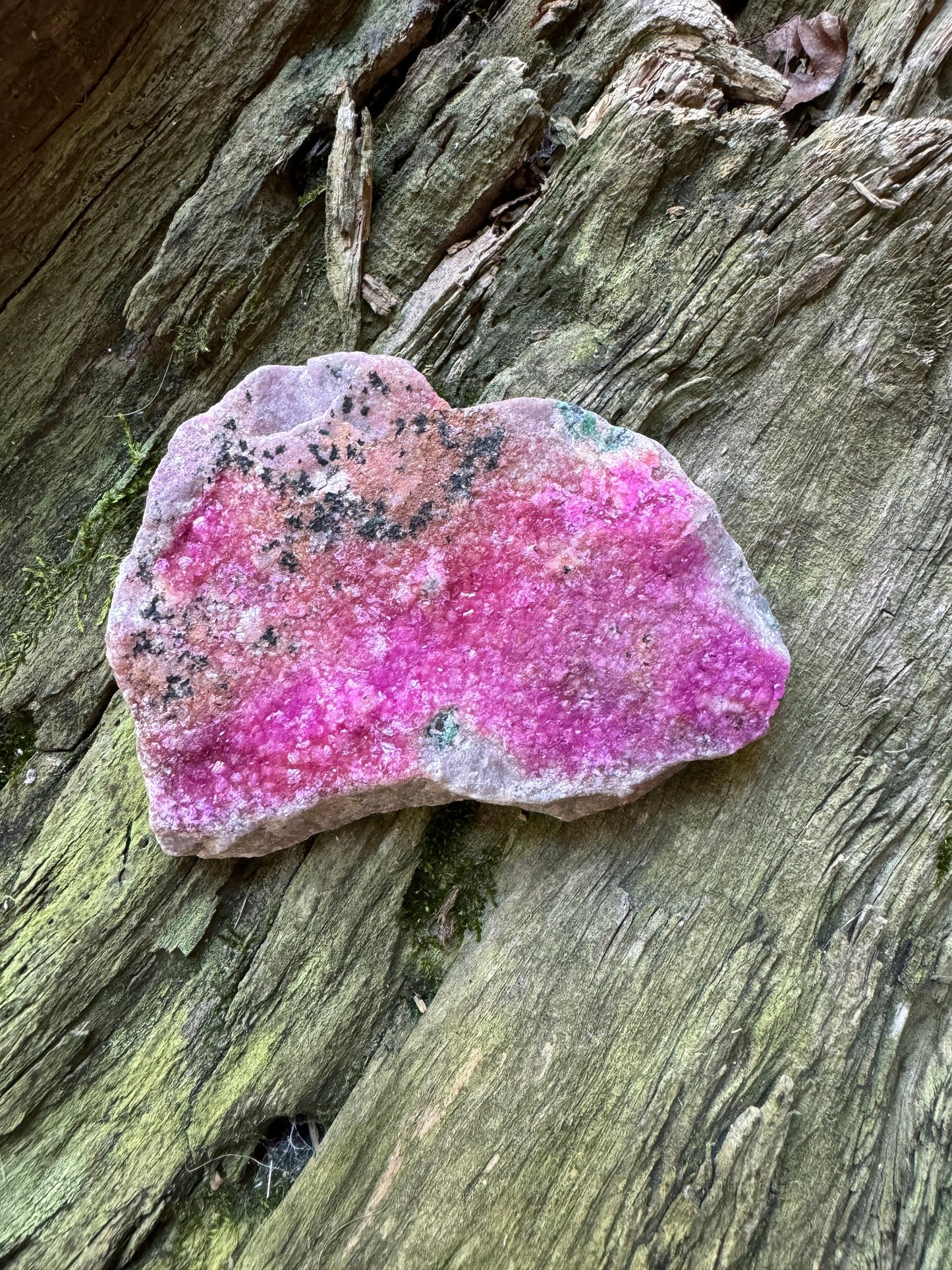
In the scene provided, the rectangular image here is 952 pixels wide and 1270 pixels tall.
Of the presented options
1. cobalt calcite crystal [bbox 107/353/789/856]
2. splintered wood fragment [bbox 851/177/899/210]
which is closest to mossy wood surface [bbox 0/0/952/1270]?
splintered wood fragment [bbox 851/177/899/210]

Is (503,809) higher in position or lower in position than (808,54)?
lower

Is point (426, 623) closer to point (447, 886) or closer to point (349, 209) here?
point (447, 886)

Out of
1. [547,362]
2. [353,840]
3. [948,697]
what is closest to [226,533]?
[353,840]

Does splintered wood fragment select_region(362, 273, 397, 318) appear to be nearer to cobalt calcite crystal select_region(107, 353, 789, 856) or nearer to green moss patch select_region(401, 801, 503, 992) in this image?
cobalt calcite crystal select_region(107, 353, 789, 856)

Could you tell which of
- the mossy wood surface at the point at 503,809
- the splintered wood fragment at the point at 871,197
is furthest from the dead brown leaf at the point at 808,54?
the splintered wood fragment at the point at 871,197

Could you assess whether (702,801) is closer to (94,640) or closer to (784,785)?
(784,785)

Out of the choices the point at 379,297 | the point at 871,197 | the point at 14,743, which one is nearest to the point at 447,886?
the point at 14,743
